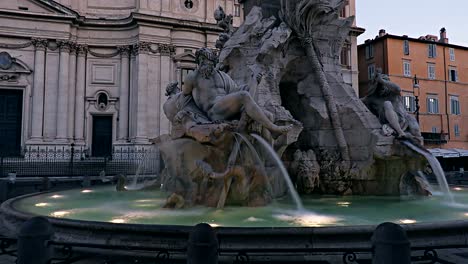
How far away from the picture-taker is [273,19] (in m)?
8.98

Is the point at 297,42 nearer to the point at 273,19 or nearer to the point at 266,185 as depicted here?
the point at 273,19

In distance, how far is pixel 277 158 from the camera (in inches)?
285

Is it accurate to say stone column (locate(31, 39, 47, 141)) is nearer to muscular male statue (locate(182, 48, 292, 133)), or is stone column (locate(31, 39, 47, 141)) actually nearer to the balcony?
muscular male statue (locate(182, 48, 292, 133))

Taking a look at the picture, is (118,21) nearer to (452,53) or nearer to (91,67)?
(91,67)

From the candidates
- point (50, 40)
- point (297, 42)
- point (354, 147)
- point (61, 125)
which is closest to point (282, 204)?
point (354, 147)

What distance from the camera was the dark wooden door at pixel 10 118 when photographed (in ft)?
103

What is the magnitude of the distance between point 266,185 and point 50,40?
1207 inches

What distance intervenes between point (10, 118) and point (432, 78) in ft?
131

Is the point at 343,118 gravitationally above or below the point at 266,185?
above

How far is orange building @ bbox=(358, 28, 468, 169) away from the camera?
3799 cm

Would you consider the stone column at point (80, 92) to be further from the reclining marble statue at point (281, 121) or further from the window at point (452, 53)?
the window at point (452, 53)

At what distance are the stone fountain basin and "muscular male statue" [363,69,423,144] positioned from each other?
4000mm

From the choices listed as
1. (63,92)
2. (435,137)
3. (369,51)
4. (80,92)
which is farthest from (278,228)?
(369,51)

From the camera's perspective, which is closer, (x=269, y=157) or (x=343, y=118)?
(x=269, y=157)
